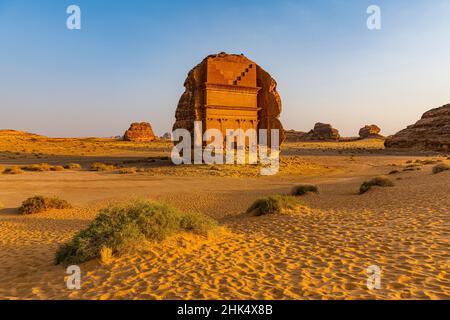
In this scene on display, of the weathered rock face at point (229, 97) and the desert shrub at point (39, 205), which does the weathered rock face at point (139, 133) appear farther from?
the desert shrub at point (39, 205)

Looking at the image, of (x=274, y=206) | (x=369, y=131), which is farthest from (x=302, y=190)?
(x=369, y=131)

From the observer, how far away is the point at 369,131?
121438mm

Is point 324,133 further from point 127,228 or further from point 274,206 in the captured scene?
point 127,228

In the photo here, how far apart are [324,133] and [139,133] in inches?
2482

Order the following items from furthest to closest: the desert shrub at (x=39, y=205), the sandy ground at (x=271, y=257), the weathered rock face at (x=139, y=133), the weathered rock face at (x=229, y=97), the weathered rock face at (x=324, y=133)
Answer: the weathered rock face at (x=324, y=133), the weathered rock face at (x=139, y=133), the weathered rock face at (x=229, y=97), the desert shrub at (x=39, y=205), the sandy ground at (x=271, y=257)

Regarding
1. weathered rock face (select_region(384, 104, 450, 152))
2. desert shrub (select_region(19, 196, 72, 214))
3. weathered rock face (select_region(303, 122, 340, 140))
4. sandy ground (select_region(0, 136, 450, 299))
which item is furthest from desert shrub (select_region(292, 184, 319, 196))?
weathered rock face (select_region(303, 122, 340, 140))

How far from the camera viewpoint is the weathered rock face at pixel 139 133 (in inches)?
4270

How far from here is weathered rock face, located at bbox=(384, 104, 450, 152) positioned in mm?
59406

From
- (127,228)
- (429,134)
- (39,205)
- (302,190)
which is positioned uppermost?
(429,134)

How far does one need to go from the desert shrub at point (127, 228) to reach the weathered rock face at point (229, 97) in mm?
25200

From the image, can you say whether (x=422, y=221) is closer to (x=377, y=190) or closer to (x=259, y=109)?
(x=377, y=190)

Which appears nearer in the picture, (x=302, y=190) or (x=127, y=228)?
(x=127, y=228)

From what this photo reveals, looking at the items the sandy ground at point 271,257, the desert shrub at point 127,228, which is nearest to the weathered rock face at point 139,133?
the sandy ground at point 271,257

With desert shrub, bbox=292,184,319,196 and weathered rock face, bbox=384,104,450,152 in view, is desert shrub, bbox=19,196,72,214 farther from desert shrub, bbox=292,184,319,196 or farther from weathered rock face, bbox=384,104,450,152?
weathered rock face, bbox=384,104,450,152
